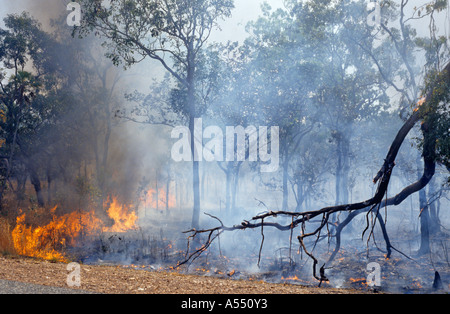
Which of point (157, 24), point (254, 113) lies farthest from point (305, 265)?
point (157, 24)

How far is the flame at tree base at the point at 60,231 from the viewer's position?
53.9ft

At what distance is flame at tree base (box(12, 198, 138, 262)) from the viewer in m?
16.4

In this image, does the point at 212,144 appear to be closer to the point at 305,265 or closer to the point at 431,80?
the point at 305,265

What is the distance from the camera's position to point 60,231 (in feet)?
71.8

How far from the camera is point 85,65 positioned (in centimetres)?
3953
